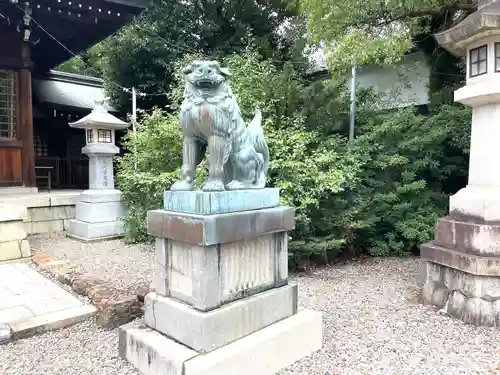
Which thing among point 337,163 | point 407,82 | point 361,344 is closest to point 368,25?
point 337,163

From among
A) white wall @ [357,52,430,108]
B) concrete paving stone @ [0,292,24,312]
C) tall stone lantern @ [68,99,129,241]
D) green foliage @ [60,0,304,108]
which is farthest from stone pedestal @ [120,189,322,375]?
green foliage @ [60,0,304,108]

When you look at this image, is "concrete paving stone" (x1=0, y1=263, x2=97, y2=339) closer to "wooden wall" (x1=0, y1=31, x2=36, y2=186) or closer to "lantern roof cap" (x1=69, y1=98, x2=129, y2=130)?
"lantern roof cap" (x1=69, y1=98, x2=129, y2=130)

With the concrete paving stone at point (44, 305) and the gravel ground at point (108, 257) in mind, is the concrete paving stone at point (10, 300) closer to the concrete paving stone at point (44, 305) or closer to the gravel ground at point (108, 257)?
the concrete paving stone at point (44, 305)

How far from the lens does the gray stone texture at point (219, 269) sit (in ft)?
8.13

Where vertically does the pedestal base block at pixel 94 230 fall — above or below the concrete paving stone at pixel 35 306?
above

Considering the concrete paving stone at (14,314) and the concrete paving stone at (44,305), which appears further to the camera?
the concrete paving stone at (44,305)

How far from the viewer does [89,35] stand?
8758mm

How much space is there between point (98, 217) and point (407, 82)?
23.9ft

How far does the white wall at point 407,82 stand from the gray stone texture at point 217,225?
625 cm

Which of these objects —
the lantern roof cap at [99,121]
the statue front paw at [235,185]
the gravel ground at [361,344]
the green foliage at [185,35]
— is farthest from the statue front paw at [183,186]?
the green foliage at [185,35]

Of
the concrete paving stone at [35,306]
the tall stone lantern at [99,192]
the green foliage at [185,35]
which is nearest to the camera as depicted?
the concrete paving stone at [35,306]

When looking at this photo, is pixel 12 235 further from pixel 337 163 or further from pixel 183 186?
pixel 337 163

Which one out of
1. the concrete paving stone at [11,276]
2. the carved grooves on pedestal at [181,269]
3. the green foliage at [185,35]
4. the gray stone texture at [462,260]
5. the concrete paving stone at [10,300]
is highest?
the green foliage at [185,35]

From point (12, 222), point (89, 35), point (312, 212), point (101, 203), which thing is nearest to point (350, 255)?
point (312, 212)
